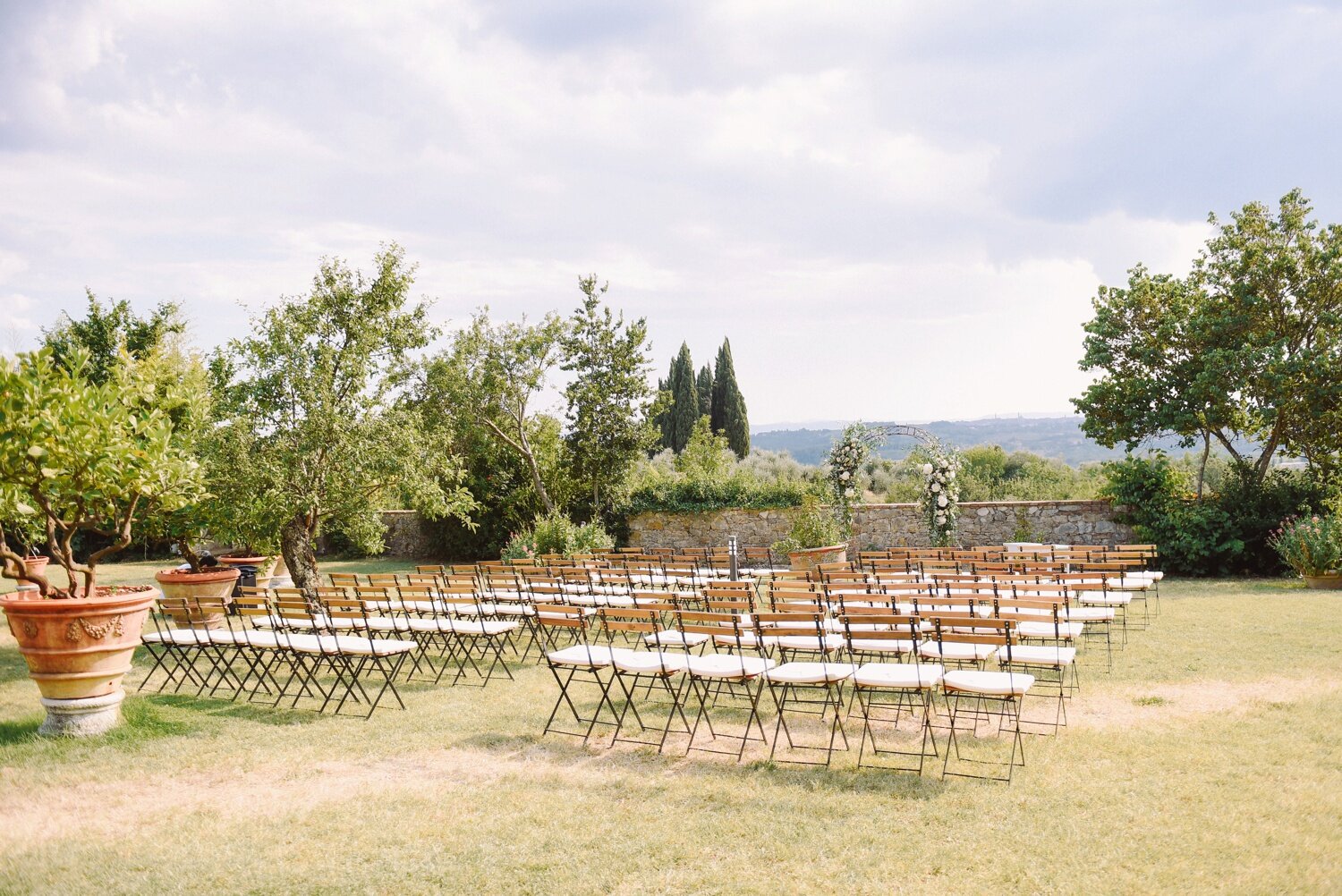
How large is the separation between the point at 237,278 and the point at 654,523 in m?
8.41

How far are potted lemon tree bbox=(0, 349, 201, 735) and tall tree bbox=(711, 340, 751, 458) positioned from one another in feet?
106

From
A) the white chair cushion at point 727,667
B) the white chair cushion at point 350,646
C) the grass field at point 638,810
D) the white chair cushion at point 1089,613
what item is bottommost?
the grass field at point 638,810

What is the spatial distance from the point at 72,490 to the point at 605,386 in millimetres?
10380

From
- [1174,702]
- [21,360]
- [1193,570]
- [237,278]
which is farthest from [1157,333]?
[21,360]

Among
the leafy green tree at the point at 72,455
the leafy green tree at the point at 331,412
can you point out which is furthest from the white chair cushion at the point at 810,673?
the leafy green tree at the point at 331,412

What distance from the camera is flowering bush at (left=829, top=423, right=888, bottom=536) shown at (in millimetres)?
14594

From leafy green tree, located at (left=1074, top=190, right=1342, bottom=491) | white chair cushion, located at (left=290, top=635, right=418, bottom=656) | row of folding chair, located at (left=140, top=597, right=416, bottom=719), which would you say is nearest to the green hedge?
leafy green tree, located at (left=1074, top=190, right=1342, bottom=491)

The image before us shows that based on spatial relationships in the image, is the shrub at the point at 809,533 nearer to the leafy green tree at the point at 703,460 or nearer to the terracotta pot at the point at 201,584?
the leafy green tree at the point at 703,460

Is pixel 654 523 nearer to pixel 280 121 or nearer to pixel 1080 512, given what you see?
pixel 1080 512

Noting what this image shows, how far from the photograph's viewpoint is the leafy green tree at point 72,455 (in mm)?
5625

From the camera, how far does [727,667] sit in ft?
17.7

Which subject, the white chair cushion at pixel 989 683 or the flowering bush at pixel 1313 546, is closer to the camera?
the white chair cushion at pixel 989 683

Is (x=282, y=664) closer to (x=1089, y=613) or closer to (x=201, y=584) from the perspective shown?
(x=201, y=584)

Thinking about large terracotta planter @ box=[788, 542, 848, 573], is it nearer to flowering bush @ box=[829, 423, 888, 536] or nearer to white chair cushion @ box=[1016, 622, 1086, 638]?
flowering bush @ box=[829, 423, 888, 536]
